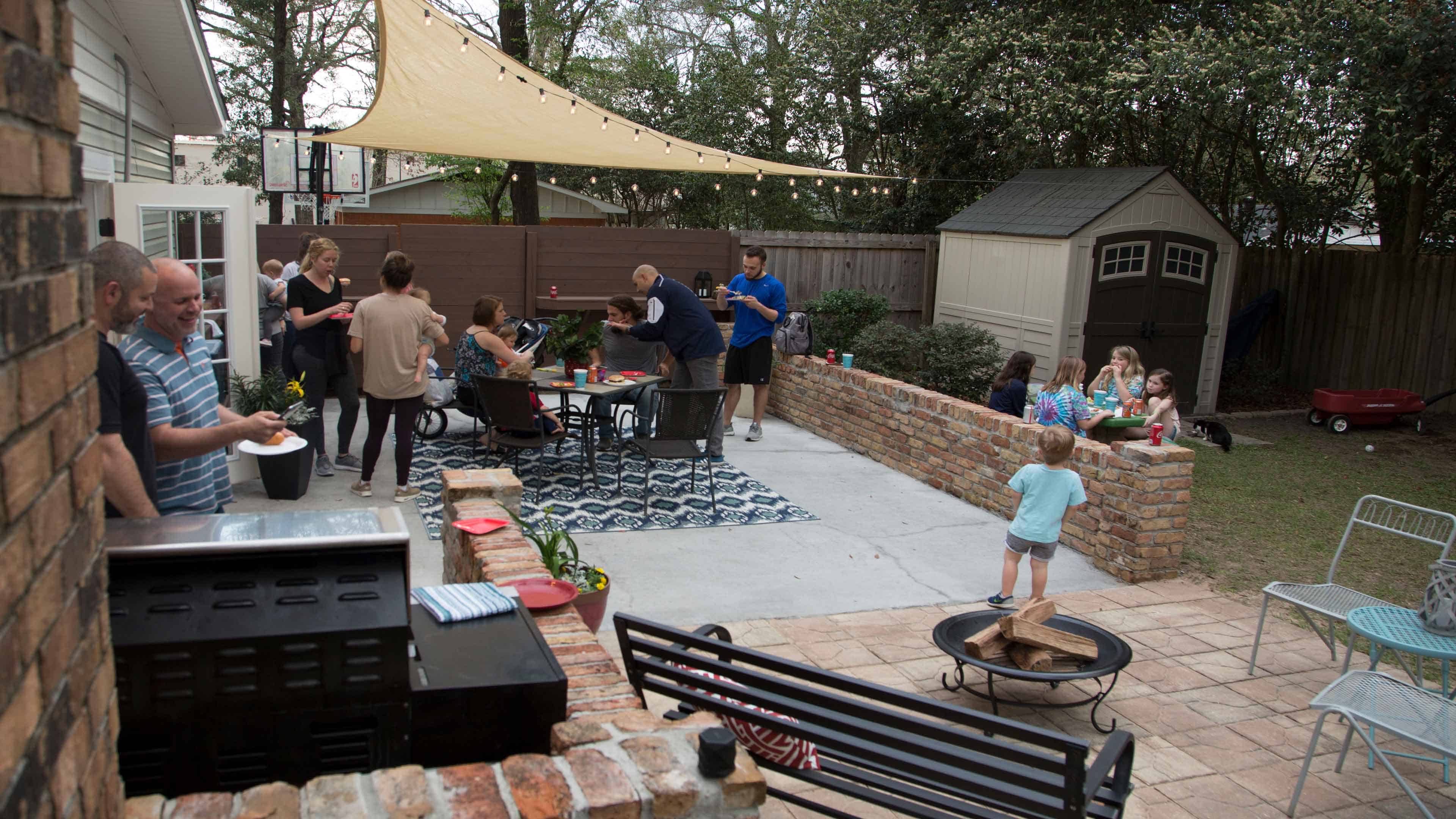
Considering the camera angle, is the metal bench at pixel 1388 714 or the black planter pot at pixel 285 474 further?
the black planter pot at pixel 285 474

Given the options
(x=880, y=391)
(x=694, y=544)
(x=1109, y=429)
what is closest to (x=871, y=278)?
(x=880, y=391)

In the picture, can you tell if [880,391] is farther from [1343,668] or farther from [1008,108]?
[1008,108]

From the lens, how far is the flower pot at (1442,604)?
4.21 meters

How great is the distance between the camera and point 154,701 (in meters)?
1.76

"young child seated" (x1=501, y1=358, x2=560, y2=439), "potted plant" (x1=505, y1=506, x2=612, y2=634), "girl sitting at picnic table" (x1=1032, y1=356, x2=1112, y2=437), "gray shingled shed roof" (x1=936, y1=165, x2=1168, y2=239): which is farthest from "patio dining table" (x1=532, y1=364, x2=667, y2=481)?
"gray shingled shed roof" (x1=936, y1=165, x2=1168, y2=239)

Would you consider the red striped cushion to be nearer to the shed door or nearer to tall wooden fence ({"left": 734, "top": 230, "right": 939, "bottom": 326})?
the shed door

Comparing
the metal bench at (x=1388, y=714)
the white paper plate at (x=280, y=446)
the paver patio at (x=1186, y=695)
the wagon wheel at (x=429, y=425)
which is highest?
the white paper plate at (x=280, y=446)

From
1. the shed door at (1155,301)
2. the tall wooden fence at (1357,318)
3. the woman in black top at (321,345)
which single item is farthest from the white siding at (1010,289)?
the woman in black top at (321,345)

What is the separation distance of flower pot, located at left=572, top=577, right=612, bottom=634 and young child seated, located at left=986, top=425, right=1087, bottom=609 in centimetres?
212

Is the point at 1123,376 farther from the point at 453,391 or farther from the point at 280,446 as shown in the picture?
the point at 280,446

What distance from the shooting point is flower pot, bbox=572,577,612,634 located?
14.7 feet

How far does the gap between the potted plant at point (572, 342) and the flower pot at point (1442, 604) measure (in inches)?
231

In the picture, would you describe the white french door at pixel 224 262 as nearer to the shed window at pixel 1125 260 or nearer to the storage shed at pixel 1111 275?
the storage shed at pixel 1111 275

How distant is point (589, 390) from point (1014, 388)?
3.21m
